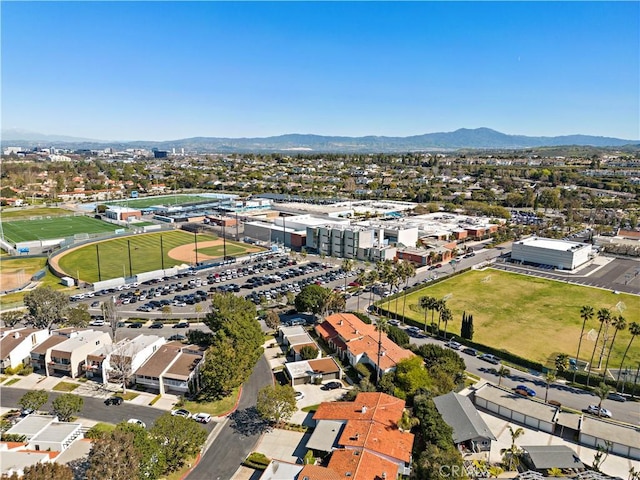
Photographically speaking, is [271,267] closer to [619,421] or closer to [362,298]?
[362,298]

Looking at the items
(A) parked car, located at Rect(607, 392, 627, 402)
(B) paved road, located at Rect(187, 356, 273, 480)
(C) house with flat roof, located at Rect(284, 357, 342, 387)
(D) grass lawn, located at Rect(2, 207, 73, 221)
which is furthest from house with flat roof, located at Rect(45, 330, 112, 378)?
(D) grass lawn, located at Rect(2, 207, 73, 221)

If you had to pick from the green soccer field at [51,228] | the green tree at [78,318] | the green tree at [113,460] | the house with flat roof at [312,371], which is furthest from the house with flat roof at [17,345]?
the green soccer field at [51,228]

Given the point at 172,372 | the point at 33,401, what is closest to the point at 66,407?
the point at 33,401

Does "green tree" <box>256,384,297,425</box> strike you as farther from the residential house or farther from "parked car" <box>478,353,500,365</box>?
"parked car" <box>478,353,500,365</box>

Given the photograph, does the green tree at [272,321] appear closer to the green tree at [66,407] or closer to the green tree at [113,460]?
the green tree at [66,407]

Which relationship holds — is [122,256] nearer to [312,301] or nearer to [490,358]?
[312,301]

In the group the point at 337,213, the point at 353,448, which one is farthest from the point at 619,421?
the point at 337,213

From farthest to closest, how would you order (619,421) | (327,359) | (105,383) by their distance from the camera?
(327,359)
(105,383)
(619,421)
